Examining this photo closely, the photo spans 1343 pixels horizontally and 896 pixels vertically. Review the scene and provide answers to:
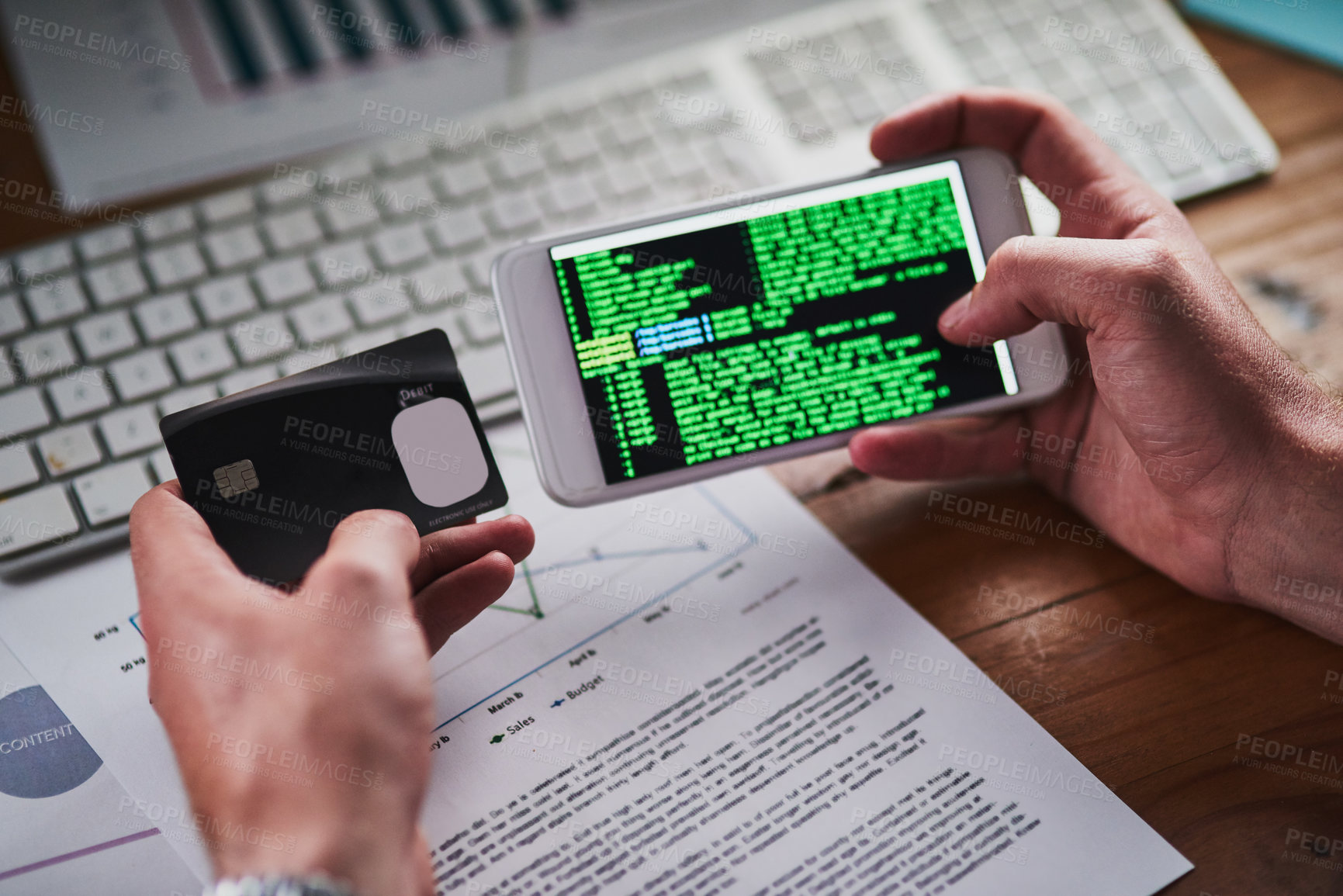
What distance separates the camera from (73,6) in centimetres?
68

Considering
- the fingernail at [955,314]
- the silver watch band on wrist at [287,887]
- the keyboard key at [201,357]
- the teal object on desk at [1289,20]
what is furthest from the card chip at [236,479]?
the teal object on desk at [1289,20]

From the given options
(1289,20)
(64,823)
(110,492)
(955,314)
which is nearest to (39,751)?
(64,823)

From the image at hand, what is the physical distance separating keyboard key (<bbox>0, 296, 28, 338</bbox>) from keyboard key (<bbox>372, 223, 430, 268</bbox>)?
0.74 feet

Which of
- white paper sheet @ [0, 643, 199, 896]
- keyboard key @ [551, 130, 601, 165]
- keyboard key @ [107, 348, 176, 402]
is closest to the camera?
white paper sheet @ [0, 643, 199, 896]

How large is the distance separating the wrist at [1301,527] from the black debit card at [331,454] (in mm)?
456

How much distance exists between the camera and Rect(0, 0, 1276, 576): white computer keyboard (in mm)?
551

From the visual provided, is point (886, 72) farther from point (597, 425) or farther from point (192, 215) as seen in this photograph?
point (192, 215)

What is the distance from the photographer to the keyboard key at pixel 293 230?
2.02 feet

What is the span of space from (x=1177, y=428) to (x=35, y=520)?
2.26 feet

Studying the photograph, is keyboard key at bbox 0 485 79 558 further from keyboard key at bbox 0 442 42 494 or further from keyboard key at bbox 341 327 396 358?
keyboard key at bbox 341 327 396 358

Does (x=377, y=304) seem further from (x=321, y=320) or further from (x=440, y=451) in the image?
(x=440, y=451)

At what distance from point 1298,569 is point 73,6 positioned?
94 centimetres

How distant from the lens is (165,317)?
58 cm

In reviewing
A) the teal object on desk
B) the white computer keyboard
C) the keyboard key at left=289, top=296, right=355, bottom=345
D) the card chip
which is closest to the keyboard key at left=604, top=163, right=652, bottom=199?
the white computer keyboard
